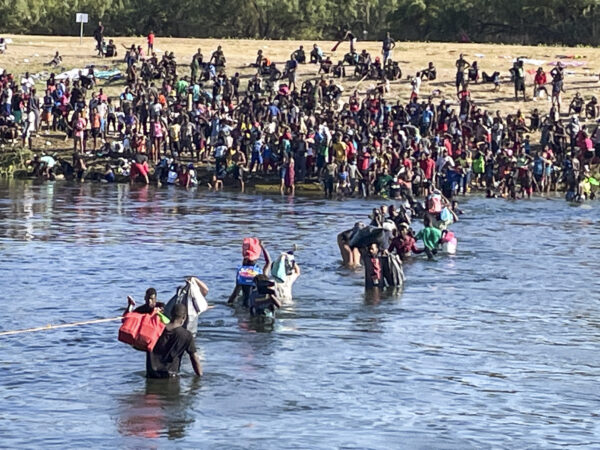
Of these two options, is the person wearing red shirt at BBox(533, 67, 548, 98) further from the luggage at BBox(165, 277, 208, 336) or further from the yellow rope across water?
the luggage at BBox(165, 277, 208, 336)

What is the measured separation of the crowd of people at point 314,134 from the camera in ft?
162

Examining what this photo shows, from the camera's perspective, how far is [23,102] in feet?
176

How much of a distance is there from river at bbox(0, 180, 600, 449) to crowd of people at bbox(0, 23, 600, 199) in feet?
31.9

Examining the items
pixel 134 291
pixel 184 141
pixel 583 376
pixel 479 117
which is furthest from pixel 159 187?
pixel 583 376

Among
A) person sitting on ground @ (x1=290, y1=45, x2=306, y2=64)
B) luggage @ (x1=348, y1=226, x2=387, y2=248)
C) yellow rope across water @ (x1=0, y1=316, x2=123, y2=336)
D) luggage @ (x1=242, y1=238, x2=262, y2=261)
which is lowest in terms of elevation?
yellow rope across water @ (x1=0, y1=316, x2=123, y2=336)

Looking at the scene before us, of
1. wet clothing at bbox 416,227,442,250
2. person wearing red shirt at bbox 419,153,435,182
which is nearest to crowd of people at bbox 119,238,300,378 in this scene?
wet clothing at bbox 416,227,442,250

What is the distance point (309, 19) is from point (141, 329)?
248 feet

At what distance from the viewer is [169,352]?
1931 centimetres

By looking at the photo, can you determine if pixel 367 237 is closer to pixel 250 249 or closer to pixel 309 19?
pixel 250 249

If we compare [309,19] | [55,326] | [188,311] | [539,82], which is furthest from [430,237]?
[309,19]

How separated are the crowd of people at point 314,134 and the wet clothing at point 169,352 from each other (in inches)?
1086

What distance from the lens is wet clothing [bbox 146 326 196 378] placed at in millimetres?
18922

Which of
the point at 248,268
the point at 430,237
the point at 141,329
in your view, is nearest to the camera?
the point at 141,329

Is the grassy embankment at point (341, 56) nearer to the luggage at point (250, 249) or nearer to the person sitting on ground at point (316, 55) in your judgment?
the person sitting on ground at point (316, 55)
